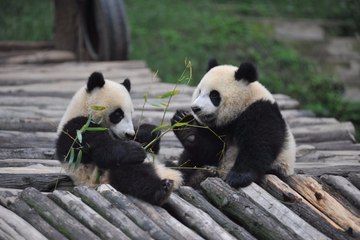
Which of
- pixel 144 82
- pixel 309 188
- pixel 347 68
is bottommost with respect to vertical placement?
pixel 347 68

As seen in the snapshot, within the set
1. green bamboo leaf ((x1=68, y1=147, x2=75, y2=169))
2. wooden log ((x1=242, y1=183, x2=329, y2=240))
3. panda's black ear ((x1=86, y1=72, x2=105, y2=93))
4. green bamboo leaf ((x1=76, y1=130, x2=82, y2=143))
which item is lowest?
wooden log ((x1=242, y1=183, x2=329, y2=240))

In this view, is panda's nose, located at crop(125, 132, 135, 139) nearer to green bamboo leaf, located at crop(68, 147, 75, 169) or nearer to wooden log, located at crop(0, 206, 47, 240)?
green bamboo leaf, located at crop(68, 147, 75, 169)

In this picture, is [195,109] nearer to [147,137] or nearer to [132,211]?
[147,137]

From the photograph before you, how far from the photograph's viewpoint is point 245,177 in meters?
4.40

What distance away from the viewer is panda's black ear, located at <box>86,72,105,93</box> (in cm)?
479

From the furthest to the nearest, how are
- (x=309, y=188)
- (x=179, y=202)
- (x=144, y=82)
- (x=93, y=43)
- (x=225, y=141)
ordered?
1. (x=93, y=43)
2. (x=144, y=82)
3. (x=225, y=141)
4. (x=309, y=188)
5. (x=179, y=202)

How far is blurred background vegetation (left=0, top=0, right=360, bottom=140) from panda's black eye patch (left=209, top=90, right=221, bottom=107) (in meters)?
4.89

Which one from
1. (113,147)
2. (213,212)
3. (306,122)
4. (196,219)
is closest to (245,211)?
(213,212)

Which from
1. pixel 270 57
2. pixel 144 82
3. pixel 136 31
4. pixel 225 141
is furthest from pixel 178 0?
pixel 225 141

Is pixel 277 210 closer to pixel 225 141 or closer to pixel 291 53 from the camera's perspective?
pixel 225 141

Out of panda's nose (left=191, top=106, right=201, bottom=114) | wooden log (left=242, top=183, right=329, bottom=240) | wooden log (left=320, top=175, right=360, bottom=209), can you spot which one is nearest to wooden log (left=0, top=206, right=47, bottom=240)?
wooden log (left=242, top=183, right=329, bottom=240)

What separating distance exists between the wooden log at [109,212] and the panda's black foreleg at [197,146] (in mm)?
863

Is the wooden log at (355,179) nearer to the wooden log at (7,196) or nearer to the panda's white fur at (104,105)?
the panda's white fur at (104,105)

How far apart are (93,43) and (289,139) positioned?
5.66m
